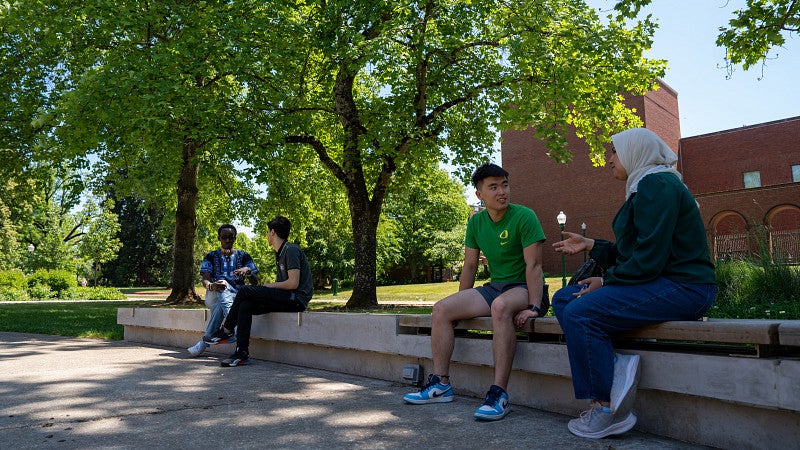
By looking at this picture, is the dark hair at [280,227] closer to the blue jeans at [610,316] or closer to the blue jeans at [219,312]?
the blue jeans at [219,312]

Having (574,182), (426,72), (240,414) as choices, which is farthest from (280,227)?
(574,182)

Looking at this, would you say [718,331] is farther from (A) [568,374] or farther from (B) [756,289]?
(B) [756,289]

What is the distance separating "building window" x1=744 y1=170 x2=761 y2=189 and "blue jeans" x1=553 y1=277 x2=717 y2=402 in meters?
37.9

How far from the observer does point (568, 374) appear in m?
3.72

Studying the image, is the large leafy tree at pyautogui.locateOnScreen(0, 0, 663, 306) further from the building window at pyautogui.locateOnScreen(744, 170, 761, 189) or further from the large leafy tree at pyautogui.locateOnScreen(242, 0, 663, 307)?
the building window at pyautogui.locateOnScreen(744, 170, 761, 189)

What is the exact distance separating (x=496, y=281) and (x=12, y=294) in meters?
30.1

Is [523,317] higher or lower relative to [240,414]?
higher

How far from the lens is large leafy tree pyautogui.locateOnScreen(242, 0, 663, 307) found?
12039 mm

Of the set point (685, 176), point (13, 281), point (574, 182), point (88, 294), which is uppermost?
point (685, 176)

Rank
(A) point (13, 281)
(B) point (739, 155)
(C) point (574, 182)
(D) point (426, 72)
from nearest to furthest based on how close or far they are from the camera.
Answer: (D) point (426, 72) → (A) point (13, 281) → (B) point (739, 155) → (C) point (574, 182)

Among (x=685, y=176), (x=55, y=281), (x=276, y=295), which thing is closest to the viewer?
(x=276, y=295)

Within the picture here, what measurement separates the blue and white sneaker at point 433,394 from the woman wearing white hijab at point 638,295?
1.16 meters

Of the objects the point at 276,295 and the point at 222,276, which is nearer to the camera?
the point at 276,295

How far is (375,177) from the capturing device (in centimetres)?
1622
